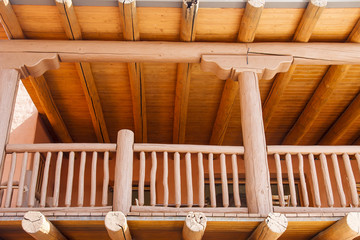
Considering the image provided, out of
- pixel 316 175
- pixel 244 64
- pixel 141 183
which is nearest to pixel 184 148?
pixel 141 183

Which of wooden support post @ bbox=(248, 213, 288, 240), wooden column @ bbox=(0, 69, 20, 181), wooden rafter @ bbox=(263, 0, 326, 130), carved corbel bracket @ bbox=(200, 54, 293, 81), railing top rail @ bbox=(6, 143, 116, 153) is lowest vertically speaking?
wooden support post @ bbox=(248, 213, 288, 240)

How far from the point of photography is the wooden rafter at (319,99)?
7.48 m

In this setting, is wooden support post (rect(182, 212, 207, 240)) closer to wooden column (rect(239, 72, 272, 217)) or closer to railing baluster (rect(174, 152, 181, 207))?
railing baluster (rect(174, 152, 181, 207))

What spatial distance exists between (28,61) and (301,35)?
13.3 ft

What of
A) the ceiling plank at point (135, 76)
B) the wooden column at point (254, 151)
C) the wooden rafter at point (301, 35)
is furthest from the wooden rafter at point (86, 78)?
the wooden rafter at point (301, 35)

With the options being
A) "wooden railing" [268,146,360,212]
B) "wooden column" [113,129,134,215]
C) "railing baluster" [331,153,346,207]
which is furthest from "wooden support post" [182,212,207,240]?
"railing baluster" [331,153,346,207]

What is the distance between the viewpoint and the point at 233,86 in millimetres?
7863

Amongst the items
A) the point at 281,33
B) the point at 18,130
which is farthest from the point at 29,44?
the point at 281,33

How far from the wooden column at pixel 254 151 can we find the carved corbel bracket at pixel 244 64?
0.12 metres

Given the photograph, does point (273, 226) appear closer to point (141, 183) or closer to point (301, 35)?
point (141, 183)

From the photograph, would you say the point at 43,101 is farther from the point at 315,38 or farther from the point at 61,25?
the point at 315,38

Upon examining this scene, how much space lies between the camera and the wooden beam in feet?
28.4

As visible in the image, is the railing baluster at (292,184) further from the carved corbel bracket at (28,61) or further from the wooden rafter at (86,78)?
the carved corbel bracket at (28,61)

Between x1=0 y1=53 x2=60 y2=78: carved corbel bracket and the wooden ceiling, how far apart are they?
0.38 m
